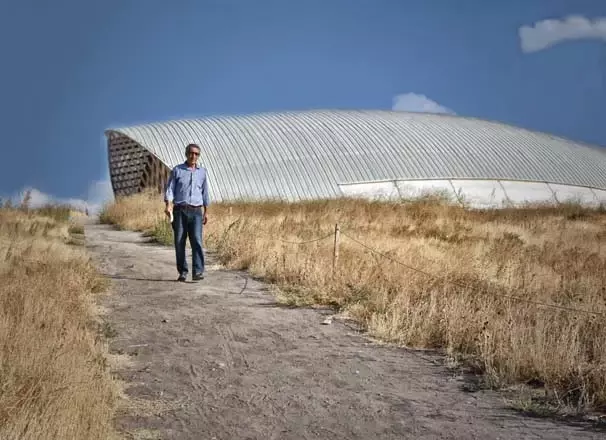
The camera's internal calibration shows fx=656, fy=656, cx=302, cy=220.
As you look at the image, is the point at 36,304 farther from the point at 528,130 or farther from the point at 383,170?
the point at 528,130

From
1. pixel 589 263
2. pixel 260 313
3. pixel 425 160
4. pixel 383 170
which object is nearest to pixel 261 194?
pixel 383 170

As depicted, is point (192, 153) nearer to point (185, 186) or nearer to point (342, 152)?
point (185, 186)

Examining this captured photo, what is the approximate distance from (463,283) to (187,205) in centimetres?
423

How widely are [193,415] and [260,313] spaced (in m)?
3.41

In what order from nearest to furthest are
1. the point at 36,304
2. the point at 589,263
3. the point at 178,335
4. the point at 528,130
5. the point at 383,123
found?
the point at 36,304 → the point at 178,335 → the point at 589,263 → the point at 383,123 → the point at 528,130

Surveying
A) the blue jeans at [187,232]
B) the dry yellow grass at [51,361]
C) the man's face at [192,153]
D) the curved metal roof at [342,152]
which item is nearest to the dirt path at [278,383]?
the dry yellow grass at [51,361]

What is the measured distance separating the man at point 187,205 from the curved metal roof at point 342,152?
2211 centimetres

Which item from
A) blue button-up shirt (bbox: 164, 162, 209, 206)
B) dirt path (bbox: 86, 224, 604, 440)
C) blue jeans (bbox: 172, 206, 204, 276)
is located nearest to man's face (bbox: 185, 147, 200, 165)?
blue button-up shirt (bbox: 164, 162, 209, 206)

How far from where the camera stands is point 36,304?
6.16m

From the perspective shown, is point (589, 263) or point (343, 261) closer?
point (343, 261)

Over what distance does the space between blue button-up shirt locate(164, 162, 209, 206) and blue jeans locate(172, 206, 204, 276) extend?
0.50ft

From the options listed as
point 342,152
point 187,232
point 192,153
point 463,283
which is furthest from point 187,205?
point 342,152

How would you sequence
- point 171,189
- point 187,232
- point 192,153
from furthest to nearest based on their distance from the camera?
point 187,232 → point 171,189 → point 192,153

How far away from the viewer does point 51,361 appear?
4449 mm
